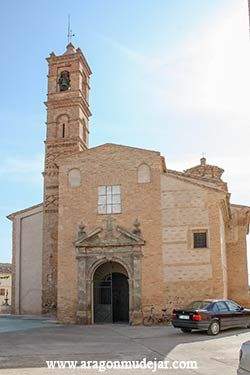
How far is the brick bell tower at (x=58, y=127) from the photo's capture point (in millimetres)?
29906

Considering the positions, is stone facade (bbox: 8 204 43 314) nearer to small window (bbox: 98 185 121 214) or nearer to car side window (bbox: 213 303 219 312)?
small window (bbox: 98 185 121 214)

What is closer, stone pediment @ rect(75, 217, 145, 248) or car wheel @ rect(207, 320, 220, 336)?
car wheel @ rect(207, 320, 220, 336)

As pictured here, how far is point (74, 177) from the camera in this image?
2583cm

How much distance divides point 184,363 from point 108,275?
14.7 meters

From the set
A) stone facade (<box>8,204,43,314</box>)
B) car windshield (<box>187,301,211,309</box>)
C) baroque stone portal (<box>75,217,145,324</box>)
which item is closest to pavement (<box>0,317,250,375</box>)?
car windshield (<box>187,301,211,309</box>)

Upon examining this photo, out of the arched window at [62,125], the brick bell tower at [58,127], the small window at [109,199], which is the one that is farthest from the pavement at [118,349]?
the arched window at [62,125]

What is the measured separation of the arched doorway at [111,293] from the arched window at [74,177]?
14.6ft

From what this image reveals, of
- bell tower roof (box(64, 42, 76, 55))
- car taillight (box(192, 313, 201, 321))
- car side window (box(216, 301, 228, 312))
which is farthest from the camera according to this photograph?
bell tower roof (box(64, 42, 76, 55))

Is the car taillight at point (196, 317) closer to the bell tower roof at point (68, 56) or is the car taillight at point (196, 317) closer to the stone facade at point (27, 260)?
the stone facade at point (27, 260)

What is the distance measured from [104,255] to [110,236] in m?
0.98

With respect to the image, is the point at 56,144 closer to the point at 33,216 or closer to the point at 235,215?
the point at 33,216

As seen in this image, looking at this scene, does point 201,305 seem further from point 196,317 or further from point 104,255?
point 104,255

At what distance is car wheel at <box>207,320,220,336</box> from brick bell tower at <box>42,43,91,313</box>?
1329 centimetres

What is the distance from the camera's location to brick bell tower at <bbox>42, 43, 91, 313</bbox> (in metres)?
29.9
